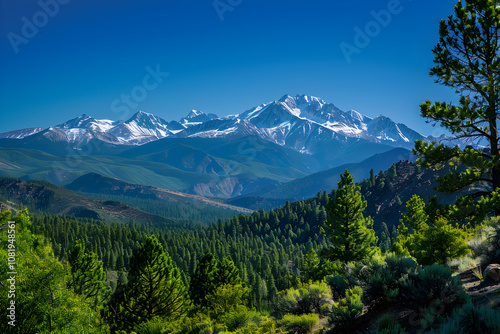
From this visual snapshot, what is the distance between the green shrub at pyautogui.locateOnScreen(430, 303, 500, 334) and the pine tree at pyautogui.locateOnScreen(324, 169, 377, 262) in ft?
74.4

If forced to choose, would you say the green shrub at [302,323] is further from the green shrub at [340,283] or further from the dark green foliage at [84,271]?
the dark green foliage at [84,271]

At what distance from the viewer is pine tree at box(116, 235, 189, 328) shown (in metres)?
29.9

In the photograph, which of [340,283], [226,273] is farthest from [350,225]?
[226,273]

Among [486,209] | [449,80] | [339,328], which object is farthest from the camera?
[449,80]

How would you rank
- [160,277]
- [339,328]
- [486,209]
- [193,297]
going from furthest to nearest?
1. [193,297]
2. [160,277]
3. [486,209]
4. [339,328]

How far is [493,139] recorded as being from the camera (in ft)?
57.7

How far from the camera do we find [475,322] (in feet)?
24.8

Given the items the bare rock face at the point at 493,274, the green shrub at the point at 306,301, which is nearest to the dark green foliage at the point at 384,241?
the green shrub at the point at 306,301

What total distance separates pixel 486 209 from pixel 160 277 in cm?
2636

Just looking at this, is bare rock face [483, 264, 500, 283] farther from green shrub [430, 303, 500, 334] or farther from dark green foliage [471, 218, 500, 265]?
green shrub [430, 303, 500, 334]

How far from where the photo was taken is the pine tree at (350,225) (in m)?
30.5

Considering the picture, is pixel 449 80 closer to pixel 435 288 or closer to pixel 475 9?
pixel 475 9

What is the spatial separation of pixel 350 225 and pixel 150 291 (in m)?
19.9

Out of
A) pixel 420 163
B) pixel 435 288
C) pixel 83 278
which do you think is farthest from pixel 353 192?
pixel 83 278
